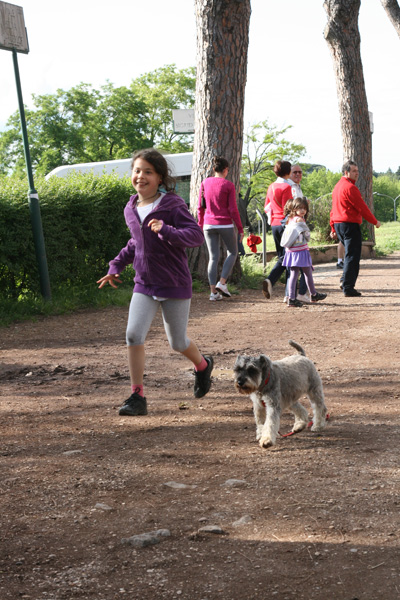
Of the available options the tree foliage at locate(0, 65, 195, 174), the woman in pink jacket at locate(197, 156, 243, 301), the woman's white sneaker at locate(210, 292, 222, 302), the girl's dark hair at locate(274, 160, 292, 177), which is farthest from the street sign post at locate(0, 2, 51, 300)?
the tree foliage at locate(0, 65, 195, 174)

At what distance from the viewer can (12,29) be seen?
444 inches

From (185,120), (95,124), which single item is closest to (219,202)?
(185,120)

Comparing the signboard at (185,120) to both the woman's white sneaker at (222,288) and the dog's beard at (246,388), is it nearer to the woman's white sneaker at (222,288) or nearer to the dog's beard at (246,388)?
the woman's white sneaker at (222,288)

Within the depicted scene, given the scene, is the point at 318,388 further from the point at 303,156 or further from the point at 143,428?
the point at 303,156

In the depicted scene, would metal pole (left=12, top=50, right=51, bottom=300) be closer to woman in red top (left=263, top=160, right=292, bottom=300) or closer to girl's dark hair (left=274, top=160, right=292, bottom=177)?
woman in red top (left=263, top=160, right=292, bottom=300)

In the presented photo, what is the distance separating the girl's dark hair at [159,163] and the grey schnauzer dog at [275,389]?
1.55 metres

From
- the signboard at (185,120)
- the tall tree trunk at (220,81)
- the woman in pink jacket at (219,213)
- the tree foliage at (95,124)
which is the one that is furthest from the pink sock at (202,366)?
the tree foliage at (95,124)

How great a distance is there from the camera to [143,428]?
205 inches

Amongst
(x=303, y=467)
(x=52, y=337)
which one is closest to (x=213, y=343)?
(x=52, y=337)

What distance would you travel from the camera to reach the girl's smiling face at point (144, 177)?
17.5 ft

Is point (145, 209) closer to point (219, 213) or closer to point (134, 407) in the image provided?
point (134, 407)

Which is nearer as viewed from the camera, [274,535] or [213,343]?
[274,535]

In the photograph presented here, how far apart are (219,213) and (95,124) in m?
47.5

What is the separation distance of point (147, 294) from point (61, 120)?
175 ft
